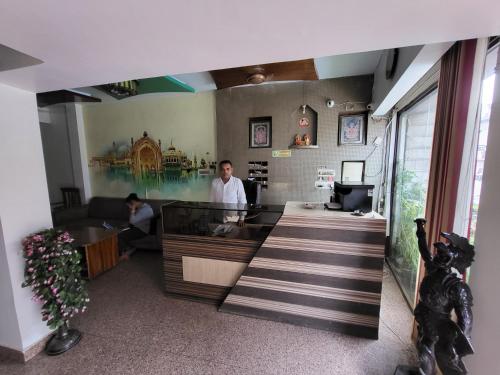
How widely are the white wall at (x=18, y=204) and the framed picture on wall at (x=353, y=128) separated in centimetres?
375

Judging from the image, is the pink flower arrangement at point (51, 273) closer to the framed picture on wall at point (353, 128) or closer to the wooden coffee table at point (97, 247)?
the wooden coffee table at point (97, 247)

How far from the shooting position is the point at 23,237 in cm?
172

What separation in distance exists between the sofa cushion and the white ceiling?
146 inches

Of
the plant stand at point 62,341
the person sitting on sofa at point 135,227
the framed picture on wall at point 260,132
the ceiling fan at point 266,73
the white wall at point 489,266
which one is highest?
the ceiling fan at point 266,73

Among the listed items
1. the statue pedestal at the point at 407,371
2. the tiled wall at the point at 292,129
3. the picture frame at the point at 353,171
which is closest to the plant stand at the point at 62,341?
the statue pedestal at the point at 407,371

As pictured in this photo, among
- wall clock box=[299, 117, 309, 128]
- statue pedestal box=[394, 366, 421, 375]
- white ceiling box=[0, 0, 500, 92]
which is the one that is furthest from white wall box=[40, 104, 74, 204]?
statue pedestal box=[394, 366, 421, 375]

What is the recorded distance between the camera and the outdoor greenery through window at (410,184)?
7.25 feet

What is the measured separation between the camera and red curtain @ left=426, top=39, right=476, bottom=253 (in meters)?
1.25

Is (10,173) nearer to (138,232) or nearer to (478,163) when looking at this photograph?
(138,232)

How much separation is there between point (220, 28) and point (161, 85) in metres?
3.05

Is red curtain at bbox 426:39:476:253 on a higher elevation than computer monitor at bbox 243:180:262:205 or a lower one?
higher

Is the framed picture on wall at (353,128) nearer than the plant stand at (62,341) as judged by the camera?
No

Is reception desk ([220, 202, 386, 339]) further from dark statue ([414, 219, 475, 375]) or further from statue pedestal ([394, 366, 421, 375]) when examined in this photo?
dark statue ([414, 219, 475, 375])

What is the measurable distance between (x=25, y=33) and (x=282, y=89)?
3.24m
